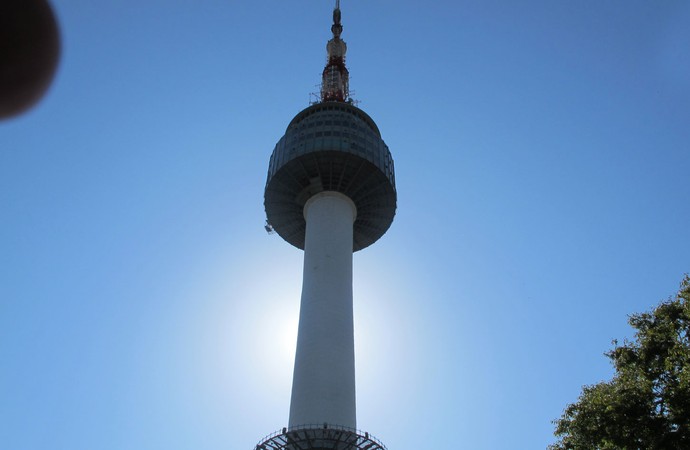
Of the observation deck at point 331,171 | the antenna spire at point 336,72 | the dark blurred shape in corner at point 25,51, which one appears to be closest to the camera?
the dark blurred shape in corner at point 25,51

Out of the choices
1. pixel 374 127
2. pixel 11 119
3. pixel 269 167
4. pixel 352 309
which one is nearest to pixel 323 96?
pixel 374 127

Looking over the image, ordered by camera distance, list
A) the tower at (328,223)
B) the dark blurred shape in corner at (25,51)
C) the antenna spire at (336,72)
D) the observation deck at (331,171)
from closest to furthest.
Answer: the dark blurred shape in corner at (25,51) → the tower at (328,223) → the observation deck at (331,171) → the antenna spire at (336,72)

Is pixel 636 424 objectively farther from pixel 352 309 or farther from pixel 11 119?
pixel 11 119

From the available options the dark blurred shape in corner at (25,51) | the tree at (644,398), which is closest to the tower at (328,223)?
the tree at (644,398)

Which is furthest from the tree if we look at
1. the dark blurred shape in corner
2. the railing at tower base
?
the dark blurred shape in corner

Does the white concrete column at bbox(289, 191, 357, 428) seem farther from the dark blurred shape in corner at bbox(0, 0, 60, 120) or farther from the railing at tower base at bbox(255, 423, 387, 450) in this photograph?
the dark blurred shape in corner at bbox(0, 0, 60, 120)

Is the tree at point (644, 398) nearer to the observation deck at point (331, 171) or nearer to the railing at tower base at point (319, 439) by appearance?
the railing at tower base at point (319, 439)

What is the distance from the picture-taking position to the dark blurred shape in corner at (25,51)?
13141 mm

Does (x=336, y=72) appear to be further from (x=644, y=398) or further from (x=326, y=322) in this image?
(x=644, y=398)

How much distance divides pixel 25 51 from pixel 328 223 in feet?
162

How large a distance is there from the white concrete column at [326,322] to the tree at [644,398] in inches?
756

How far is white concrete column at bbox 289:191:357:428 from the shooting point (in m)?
49.9

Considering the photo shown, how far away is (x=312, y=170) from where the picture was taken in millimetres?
65688

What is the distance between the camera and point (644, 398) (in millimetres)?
34094
